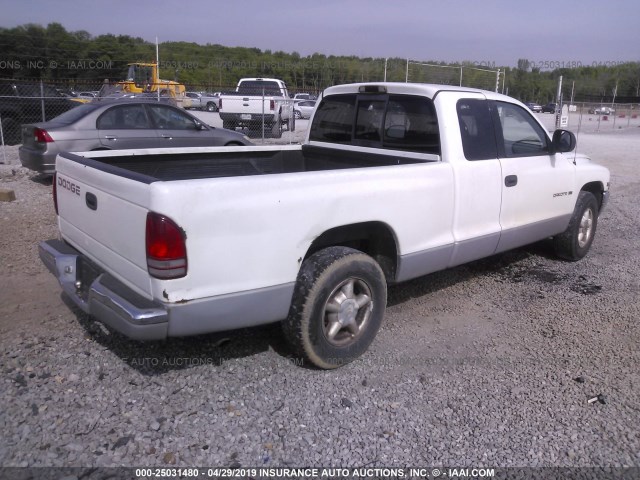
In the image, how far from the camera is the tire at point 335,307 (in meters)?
3.56

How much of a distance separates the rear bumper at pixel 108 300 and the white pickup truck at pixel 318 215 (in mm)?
11

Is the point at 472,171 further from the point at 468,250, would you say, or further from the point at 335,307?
the point at 335,307

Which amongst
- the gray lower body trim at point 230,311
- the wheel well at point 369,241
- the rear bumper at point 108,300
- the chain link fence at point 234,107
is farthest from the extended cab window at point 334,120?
the chain link fence at point 234,107

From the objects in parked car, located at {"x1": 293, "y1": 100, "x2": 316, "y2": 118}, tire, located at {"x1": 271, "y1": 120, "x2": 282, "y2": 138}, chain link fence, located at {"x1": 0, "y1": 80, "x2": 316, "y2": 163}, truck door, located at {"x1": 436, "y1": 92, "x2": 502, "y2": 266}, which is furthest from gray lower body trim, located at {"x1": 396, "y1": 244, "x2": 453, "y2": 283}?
parked car, located at {"x1": 293, "y1": 100, "x2": 316, "y2": 118}

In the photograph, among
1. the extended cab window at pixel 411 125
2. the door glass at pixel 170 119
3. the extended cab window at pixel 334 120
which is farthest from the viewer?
the door glass at pixel 170 119

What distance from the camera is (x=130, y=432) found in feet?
10.2

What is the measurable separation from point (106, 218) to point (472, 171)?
108 inches

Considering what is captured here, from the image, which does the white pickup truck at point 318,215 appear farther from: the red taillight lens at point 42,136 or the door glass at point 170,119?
the red taillight lens at point 42,136

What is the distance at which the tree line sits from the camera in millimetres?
39094

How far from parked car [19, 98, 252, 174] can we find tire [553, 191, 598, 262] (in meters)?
6.90

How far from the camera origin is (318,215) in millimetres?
3479

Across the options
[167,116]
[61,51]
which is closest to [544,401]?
[167,116]

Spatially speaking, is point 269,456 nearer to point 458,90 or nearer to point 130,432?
point 130,432

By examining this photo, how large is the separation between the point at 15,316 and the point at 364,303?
9.11ft
